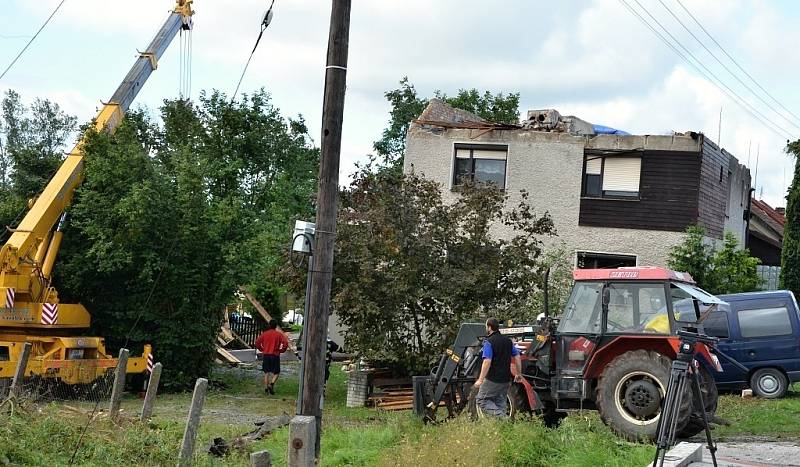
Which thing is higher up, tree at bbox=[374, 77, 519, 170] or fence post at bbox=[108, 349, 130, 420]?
tree at bbox=[374, 77, 519, 170]

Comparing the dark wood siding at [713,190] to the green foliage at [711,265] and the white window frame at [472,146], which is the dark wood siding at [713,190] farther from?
the white window frame at [472,146]

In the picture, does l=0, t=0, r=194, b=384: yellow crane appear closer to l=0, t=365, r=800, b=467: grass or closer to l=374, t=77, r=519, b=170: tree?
l=0, t=365, r=800, b=467: grass

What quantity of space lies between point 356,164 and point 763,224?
25689 millimetres

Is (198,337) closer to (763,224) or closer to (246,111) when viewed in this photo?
(246,111)

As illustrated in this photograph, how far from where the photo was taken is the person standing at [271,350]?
74.1ft

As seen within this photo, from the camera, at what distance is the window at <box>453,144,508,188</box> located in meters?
29.5

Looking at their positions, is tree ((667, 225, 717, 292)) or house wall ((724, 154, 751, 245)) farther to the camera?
house wall ((724, 154, 751, 245))

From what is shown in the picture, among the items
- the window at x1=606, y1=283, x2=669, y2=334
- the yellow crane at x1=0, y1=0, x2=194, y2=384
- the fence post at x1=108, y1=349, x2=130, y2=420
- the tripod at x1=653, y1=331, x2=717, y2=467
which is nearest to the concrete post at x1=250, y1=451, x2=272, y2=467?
the tripod at x1=653, y1=331, x2=717, y2=467

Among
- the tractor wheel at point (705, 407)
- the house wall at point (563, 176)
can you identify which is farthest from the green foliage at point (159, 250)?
the tractor wheel at point (705, 407)

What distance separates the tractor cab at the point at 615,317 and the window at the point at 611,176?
14679 mm

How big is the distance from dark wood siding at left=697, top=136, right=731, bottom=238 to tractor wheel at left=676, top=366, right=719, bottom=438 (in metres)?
15.1

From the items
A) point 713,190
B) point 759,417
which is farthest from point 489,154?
point 759,417

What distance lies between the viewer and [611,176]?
28.8 metres

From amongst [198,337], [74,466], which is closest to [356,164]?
[198,337]
